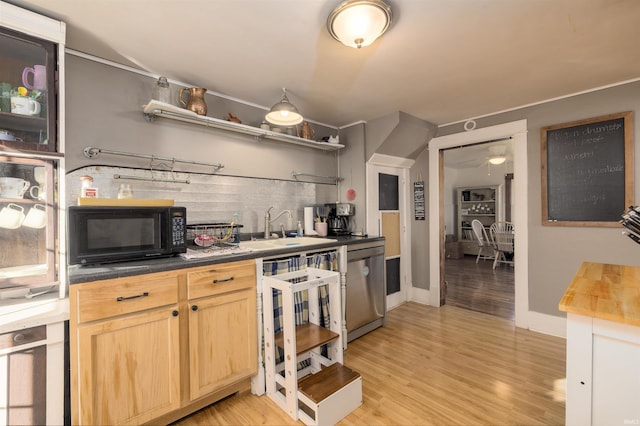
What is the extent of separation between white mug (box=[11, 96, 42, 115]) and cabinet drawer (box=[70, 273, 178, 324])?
968 mm

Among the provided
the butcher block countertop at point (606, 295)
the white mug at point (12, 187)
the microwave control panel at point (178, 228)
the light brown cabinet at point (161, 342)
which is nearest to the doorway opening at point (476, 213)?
the butcher block countertop at point (606, 295)

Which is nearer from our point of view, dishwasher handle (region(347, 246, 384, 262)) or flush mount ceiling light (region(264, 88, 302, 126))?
flush mount ceiling light (region(264, 88, 302, 126))

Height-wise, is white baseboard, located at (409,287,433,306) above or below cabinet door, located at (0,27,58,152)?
below

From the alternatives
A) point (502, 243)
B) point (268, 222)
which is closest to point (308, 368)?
point (268, 222)

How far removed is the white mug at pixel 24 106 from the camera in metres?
1.45

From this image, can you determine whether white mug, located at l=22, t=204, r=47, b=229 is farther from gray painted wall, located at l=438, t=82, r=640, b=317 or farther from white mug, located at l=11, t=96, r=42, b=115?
gray painted wall, located at l=438, t=82, r=640, b=317

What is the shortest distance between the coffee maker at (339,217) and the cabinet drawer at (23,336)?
7.86ft

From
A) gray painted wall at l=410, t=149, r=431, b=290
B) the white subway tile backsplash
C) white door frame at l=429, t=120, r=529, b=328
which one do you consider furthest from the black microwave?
white door frame at l=429, t=120, r=529, b=328

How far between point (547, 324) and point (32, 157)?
418cm

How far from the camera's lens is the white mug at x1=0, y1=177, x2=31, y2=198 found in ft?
4.75

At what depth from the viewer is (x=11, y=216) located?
4.85 ft

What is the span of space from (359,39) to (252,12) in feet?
1.92

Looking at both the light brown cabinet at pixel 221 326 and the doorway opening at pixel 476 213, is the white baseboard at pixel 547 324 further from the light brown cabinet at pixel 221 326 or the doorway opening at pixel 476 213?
the light brown cabinet at pixel 221 326

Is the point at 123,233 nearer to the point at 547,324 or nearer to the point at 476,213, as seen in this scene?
the point at 547,324
